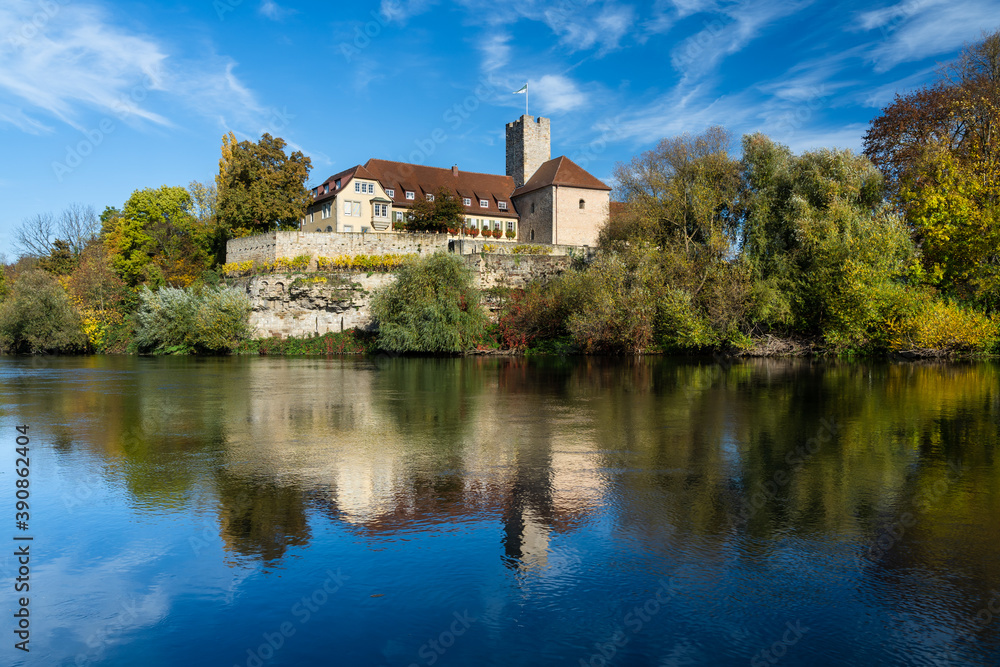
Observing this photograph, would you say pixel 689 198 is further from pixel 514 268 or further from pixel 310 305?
pixel 310 305

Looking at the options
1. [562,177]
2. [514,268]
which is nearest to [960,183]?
[514,268]

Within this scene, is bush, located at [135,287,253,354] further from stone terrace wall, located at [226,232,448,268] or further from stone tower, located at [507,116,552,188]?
stone tower, located at [507,116,552,188]

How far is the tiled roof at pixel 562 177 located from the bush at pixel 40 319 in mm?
41143

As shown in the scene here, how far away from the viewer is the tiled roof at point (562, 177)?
205 feet

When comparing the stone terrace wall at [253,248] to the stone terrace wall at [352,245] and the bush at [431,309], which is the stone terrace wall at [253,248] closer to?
the stone terrace wall at [352,245]

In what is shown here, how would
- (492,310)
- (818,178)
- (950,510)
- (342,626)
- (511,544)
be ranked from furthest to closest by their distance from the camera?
(492,310) < (818,178) < (950,510) < (511,544) < (342,626)

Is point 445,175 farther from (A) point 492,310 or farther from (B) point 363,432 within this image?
(B) point 363,432

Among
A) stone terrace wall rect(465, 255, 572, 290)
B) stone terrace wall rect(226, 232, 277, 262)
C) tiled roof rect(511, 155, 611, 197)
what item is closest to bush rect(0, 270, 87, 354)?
stone terrace wall rect(226, 232, 277, 262)

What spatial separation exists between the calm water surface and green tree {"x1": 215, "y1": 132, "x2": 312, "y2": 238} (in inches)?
1681

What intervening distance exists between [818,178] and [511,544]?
123 feet

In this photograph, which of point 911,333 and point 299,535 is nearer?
point 299,535

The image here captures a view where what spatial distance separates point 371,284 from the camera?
5003cm

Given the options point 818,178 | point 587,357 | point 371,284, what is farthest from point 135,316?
point 818,178

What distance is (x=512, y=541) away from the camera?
22.5 feet
